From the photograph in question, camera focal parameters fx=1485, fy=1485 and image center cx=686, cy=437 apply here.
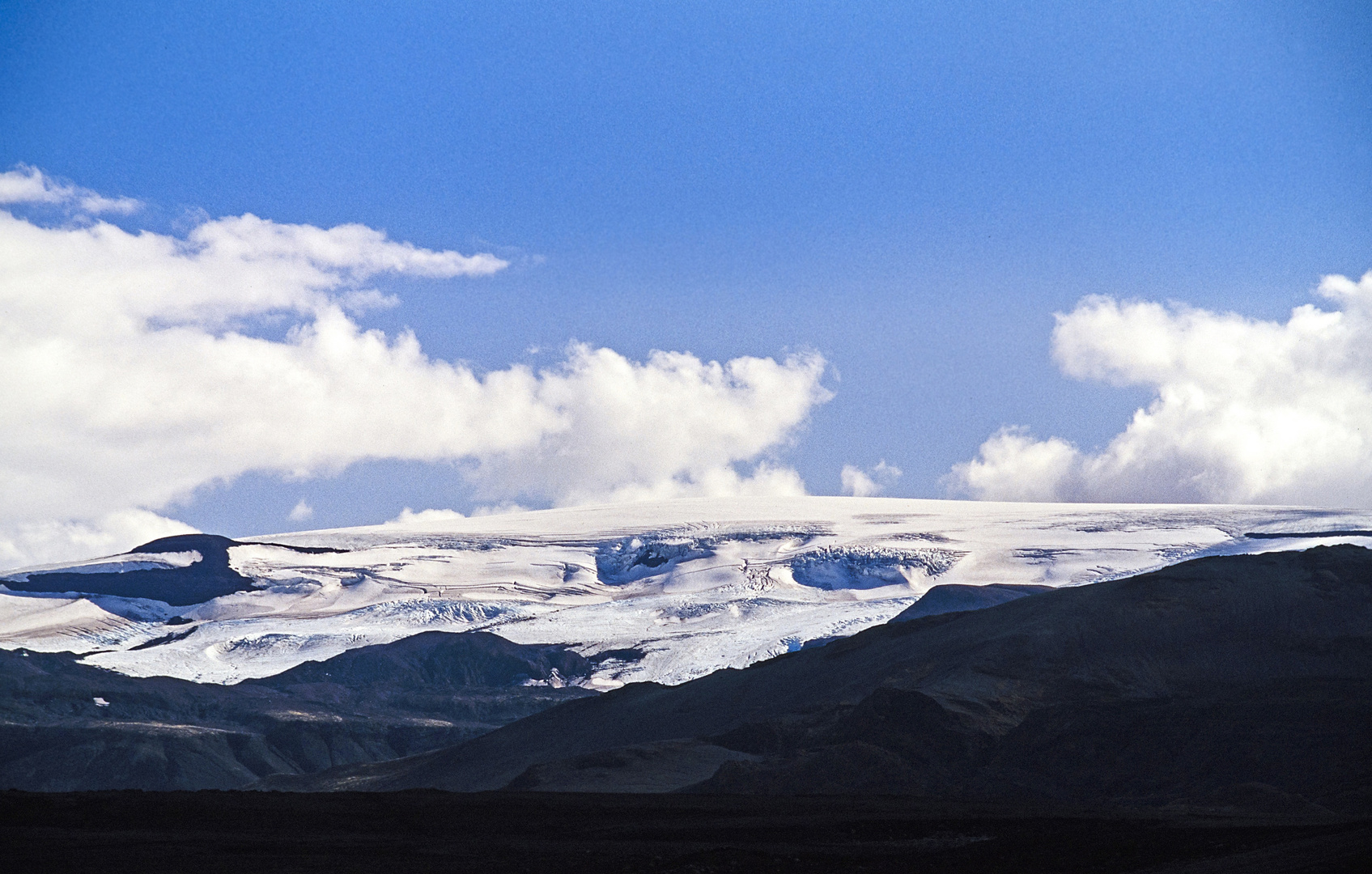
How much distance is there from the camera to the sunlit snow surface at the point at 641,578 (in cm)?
9869

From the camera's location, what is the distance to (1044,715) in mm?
40812

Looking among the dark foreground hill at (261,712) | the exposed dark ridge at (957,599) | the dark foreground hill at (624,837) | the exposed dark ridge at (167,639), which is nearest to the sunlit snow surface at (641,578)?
the exposed dark ridge at (167,639)

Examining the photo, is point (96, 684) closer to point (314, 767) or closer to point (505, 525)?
point (314, 767)

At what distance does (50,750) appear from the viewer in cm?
5997

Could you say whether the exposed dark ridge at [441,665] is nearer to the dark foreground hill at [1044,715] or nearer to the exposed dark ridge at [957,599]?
the exposed dark ridge at [957,599]

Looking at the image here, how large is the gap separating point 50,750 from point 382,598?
57681mm

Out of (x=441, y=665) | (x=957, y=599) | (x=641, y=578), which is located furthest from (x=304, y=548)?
(x=957, y=599)

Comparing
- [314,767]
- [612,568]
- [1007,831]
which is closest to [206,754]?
[314,767]

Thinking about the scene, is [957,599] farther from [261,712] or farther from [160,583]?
[160,583]

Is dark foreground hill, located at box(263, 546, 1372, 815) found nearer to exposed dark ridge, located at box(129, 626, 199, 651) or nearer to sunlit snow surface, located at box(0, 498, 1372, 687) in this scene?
sunlit snow surface, located at box(0, 498, 1372, 687)

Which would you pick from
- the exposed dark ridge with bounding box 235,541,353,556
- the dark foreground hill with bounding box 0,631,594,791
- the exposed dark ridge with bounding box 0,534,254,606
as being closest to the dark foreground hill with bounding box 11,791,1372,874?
the dark foreground hill with bounding box 0,631,594,791

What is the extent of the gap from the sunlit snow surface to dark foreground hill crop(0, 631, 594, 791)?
7031 millimetres

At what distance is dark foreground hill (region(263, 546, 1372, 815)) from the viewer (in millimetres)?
36406

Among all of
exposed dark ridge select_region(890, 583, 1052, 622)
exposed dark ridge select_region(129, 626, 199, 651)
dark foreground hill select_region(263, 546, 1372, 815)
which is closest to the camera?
dark foreground hill select_region(263, 546, 1372, 815)
